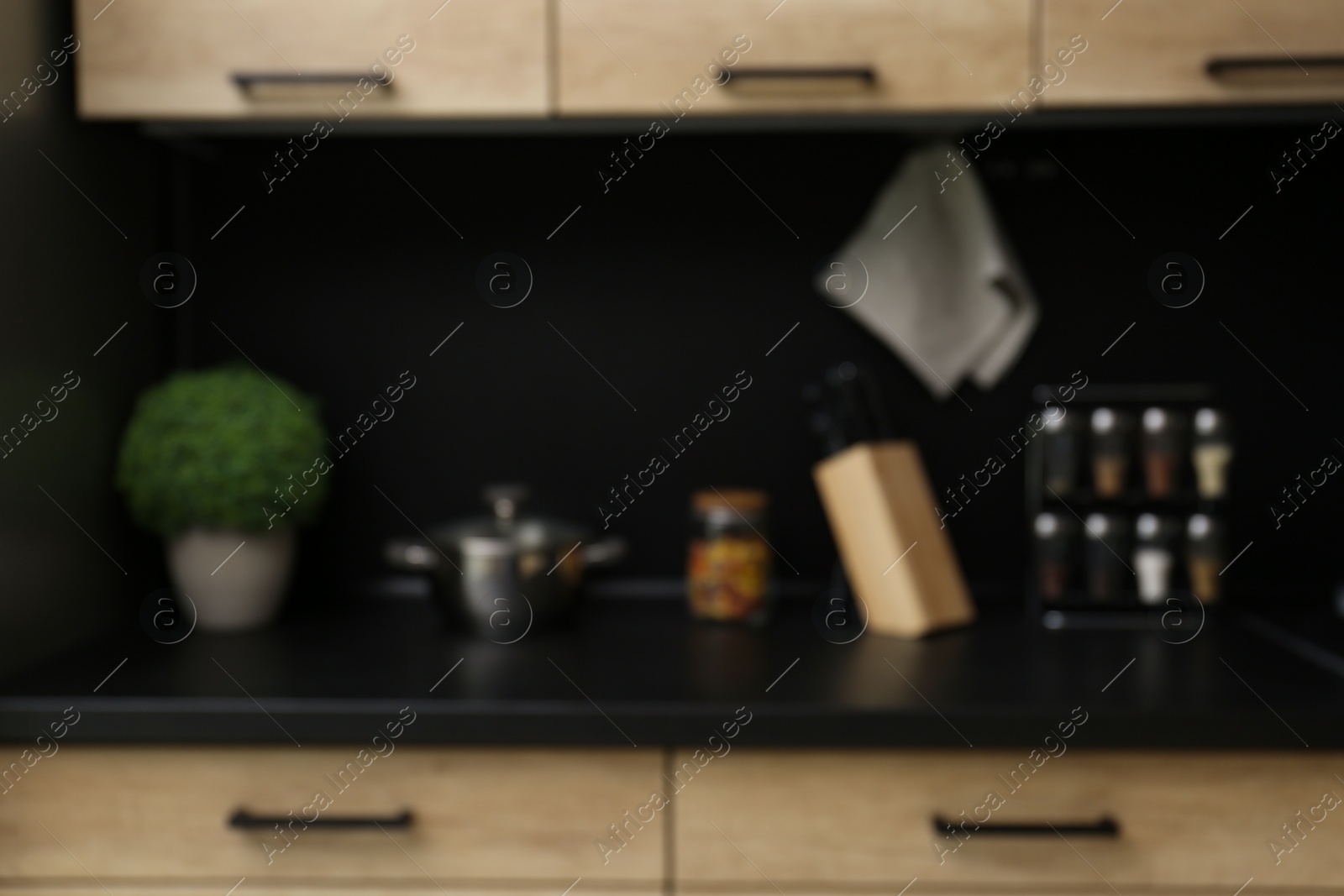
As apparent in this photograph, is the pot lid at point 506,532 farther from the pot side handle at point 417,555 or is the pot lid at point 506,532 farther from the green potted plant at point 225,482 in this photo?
the green potted plant at point 225,482

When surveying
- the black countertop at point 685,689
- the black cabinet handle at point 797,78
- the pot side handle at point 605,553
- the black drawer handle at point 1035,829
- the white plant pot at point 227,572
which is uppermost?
the black cabinet handle at point 797,78

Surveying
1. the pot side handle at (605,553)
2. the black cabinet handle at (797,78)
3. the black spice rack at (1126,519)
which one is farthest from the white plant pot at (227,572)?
the black spice rack at (1126,519)

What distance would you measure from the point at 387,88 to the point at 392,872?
793 mm

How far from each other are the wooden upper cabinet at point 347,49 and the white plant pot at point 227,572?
0.48 metres

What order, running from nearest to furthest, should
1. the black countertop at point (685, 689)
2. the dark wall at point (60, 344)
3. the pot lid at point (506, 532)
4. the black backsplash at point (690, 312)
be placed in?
the black countertop at point (685, 689), the dark wall at point (60, 344), the pot lid at point (506, 532), the black backsplash at point (690, 312)

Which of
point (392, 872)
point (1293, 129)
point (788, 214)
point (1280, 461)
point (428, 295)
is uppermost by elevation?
point (428, 295)

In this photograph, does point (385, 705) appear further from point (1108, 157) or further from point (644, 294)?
point (1108, 157)

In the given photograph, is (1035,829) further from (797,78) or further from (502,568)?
(797,78)

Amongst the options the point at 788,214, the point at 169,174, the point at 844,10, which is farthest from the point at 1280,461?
the point at 169,174

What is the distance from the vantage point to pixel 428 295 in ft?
4.62

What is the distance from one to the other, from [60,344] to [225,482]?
0.75ft

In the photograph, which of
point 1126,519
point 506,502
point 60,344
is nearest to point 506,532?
point 506,502

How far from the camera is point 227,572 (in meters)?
1.20

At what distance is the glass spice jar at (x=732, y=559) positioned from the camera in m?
1.24
